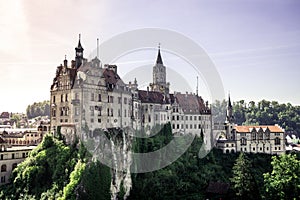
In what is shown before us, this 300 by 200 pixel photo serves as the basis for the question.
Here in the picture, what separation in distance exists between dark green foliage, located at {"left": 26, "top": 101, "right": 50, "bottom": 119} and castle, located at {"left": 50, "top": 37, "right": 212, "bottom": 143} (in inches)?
2689

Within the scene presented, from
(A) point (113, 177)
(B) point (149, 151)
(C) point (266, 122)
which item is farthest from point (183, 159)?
(C) point (266, 122)

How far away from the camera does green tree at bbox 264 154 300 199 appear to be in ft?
132

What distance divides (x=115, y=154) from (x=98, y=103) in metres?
8.67

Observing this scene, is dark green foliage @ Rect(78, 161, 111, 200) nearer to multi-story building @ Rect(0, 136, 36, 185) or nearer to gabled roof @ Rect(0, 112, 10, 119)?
multi-story building @ Rect(0, 136, 36, 185)

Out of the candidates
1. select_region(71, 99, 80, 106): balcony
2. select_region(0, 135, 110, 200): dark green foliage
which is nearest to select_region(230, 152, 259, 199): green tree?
select_region(0, 135, 110, 200): dark green foliage

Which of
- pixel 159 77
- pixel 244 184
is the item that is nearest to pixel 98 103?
pixel 244 184

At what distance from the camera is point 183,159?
5747 centimetres

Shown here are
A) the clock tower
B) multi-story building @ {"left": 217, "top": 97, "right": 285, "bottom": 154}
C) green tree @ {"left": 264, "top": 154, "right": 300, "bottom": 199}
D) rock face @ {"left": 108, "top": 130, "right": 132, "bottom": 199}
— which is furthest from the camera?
multi-story building @ {"left": 217, "top": 97, "right": 285, "bottom": 154}

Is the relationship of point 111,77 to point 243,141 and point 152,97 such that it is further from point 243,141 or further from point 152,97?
point 243,141

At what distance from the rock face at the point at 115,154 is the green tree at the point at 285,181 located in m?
20.0

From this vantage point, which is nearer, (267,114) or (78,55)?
(78,55)

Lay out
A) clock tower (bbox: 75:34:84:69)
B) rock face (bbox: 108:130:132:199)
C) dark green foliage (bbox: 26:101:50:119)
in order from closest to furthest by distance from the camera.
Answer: rock face (bbox: 108:130:132:199)
clock tower (bbox: 75:34:84:69)
dark green foliage (bbox: 26:101:50:119)

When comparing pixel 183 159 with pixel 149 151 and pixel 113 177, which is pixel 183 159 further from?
pixel 113 177

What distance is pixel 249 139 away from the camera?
74625mm
